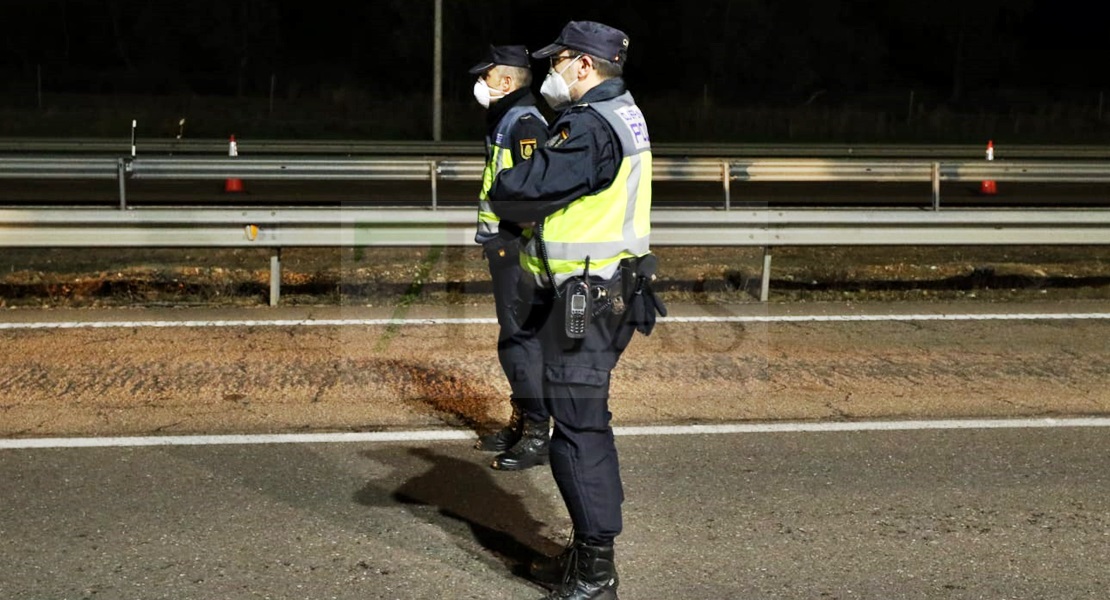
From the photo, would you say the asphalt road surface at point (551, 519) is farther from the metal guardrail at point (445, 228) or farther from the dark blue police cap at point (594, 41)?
the metal guardrail at point (445, 228)

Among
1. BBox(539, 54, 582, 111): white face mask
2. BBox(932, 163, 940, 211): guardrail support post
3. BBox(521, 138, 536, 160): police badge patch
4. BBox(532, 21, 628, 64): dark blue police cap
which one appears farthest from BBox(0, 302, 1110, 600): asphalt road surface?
BBox(932, 163, 940, 211): guardrail support post

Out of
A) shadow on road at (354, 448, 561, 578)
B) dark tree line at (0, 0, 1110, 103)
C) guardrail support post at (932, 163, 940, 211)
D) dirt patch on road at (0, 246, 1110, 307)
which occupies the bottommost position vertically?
shadow on road at (354, 448, 561, 578)

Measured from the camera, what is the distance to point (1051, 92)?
57094 millimetres

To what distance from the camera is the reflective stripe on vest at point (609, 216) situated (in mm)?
4199

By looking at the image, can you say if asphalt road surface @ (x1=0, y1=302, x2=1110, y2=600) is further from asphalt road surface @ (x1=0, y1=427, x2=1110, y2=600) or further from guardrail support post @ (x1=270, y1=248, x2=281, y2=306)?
guardrail support post @ (x1=270, y1=248, x2=281, y2=306)

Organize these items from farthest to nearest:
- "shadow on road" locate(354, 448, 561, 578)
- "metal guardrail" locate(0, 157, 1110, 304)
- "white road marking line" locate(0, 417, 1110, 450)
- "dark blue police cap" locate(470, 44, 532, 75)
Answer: "metal guardrail" locate(0, 157, 1110, 304) < "white road marking line" locate(0, 417, 1110, 450) < "dark blue police cap" locate(470, 44, 532, 75) < "shadow on road" locate(354, 448, 561, 578)

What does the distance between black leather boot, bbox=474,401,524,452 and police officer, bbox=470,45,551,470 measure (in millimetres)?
17

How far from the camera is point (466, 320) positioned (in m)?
9.12

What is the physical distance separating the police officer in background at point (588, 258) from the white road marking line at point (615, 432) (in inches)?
79.7

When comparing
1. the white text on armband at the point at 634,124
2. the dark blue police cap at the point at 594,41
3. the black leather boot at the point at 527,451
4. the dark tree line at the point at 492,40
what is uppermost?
the dark tree line at the point at 492,40

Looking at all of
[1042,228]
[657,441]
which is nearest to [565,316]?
[657,441]

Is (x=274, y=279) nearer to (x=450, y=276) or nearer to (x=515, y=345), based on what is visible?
(x=450, y=276)

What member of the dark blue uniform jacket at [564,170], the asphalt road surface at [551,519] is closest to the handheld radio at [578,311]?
the dark blue uniform jacket at [564,170]

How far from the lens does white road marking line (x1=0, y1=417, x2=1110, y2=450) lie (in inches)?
238
